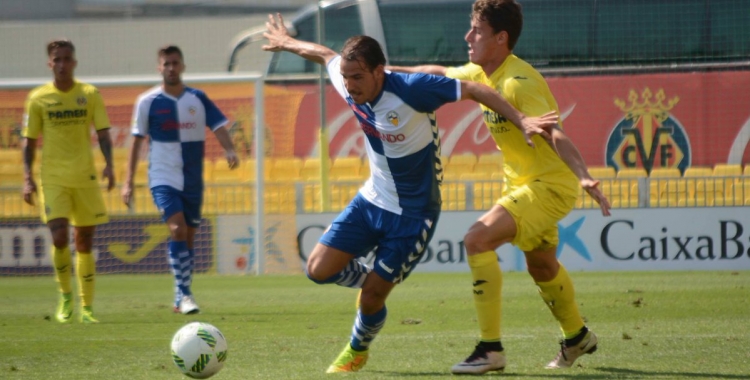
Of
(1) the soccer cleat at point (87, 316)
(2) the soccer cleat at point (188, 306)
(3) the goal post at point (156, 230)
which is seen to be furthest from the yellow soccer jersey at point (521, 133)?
(3) the goal post at point (156, 230)

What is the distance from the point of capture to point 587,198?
14391 mm

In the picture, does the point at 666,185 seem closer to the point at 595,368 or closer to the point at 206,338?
the point at 595,368

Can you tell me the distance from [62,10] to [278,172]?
15.3 meters

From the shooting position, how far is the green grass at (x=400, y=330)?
589 cm

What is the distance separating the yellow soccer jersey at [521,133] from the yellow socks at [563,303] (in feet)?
1.81

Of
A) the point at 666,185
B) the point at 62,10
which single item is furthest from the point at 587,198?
the point at 62,10

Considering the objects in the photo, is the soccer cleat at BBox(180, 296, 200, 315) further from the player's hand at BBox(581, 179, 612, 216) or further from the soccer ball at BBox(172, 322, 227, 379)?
the player's hand at BBox(581, 179, 612, 216)

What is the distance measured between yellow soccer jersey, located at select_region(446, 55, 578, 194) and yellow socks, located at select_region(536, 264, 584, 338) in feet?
1.81

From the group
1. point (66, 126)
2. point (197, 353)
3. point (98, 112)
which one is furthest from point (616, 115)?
point (197, 353)

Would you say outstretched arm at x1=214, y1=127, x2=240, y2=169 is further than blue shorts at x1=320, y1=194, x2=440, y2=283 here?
Yes

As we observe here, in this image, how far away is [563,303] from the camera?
5996mm

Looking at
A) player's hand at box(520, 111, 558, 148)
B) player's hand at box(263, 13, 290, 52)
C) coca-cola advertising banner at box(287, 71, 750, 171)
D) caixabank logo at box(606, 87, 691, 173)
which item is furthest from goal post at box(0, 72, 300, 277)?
player's hand at box(520, 111, 558, 148)

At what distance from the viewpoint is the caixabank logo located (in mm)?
16375

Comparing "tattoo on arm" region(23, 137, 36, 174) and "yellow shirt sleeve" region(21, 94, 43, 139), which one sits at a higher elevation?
"yellow shirt sleeve" region(21, 94, 43, 139)
